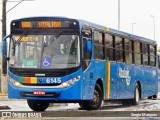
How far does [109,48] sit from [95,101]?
2330 millimetres

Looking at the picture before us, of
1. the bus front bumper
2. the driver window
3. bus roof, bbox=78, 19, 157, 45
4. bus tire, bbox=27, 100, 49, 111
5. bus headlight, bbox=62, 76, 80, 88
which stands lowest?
bus tire, bbox=27, 100, 49, 111

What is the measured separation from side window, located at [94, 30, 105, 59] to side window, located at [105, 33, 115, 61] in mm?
425

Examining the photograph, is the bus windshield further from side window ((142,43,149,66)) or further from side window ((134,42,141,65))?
side window ((142,43,149,66))

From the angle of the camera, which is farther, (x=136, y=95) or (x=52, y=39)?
(x=136, y=95)

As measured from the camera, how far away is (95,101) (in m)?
17.6

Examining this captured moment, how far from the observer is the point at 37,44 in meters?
16.1

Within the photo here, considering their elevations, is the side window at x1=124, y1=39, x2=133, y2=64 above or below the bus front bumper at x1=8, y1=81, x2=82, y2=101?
above

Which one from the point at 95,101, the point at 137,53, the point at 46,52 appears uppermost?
the point at 137,53

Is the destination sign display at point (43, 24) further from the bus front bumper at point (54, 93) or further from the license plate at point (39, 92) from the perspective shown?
the license plate at point (39, 92)

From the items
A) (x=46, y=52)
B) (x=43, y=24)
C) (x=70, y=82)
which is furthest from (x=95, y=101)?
(x=43, y=24)

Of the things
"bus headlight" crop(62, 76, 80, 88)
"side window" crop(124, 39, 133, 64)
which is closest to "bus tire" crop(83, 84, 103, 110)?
"bus headlight" crop(62, 76, 80, 88)

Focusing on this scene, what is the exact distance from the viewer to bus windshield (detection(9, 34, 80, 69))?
15.9 m

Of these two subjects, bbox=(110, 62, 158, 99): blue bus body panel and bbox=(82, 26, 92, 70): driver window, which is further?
bbox=(110, 62, 158, 99): blue bus body panel

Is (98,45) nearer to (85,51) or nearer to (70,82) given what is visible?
(85,51)
